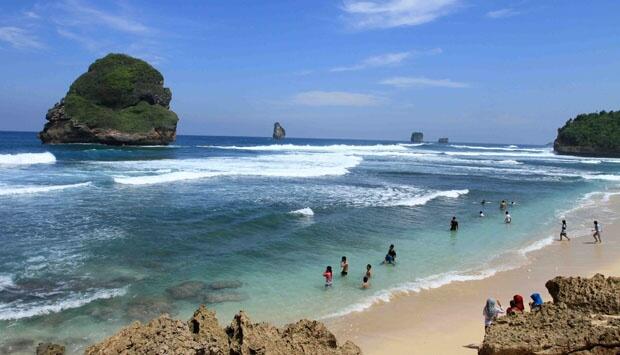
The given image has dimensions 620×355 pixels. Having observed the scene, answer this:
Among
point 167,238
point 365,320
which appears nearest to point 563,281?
point 365,320

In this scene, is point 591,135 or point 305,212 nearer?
point 305,212

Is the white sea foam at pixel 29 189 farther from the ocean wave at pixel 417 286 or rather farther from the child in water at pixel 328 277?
the ocean wave at pixel 417 286

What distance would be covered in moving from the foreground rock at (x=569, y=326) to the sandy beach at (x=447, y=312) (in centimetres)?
418

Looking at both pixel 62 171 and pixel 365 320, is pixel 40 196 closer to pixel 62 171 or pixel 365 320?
pixel 62 171

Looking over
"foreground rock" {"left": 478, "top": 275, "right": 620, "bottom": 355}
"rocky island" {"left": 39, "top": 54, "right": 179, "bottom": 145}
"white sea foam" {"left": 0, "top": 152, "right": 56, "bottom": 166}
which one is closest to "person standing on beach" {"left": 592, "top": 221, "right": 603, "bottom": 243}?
"foreground rock" {"left": 478, "top": 275, "right": 620, "bottom": 355}

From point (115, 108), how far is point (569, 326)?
97992mm

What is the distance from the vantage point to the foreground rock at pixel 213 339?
4996 millimetres

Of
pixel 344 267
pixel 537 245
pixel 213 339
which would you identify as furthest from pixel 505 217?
pixel 213 339

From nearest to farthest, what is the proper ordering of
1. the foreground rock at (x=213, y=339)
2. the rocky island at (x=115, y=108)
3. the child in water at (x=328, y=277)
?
the foreground rock at (x=213, y=339), the child in water at (x=328, y=277), the rocky island at (x=115, y=108)

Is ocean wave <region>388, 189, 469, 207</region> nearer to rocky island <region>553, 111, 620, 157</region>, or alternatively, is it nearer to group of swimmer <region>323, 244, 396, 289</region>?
group of swimmer <region>323, 244, 396, 289</region>

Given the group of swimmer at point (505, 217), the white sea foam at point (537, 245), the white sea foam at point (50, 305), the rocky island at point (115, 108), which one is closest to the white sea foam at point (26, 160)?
the rocky island at point (115, 108)

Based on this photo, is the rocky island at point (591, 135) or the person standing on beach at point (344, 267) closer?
the person standing on beach at point (344, 267)

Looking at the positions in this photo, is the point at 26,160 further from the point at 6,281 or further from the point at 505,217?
the point at 505,217

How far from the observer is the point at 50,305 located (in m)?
11.4
